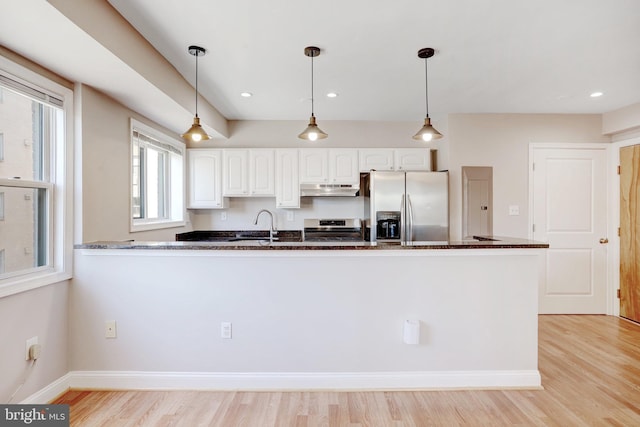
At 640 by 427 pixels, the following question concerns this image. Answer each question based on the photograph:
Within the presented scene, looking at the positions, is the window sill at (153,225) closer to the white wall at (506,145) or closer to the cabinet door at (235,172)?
the cabinet door at (235,172)

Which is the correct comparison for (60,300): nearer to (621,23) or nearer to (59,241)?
(59,241)

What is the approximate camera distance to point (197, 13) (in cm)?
198

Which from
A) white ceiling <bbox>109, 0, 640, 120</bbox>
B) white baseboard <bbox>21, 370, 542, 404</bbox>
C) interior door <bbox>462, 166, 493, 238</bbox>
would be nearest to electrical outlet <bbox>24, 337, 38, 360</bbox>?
white baseboard <bbox>21, 370, 542, 404</bbox>

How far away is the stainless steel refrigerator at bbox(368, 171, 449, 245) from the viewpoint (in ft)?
12.7

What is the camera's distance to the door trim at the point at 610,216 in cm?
392

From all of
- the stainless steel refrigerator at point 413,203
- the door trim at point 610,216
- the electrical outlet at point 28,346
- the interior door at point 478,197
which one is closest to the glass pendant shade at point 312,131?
the stainless steel refrigerator at point 413,203

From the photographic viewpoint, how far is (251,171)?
4188mm

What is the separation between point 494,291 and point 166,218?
3.57 metres

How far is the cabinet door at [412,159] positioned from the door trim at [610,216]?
125 cm

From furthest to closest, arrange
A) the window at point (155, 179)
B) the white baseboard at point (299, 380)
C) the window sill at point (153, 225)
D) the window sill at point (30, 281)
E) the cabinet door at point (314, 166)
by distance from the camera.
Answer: the cabinet door at point (314, 166) < the window at point (155, 179) < the window sill at point (153, 225) < the white baseboard at point (299, 380) < the window sill at point (30, 281)

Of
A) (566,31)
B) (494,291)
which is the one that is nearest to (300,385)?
(494,291)

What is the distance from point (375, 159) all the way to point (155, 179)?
270cm

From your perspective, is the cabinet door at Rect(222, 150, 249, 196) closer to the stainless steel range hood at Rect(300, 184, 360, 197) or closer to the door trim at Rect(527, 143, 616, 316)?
the stainless steel range hood at Rect(300, 184, 360, 197)

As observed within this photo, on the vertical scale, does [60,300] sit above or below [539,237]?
below
